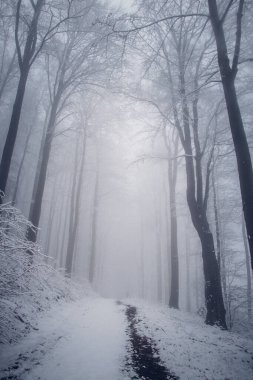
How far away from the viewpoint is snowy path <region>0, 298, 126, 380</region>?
4.01 metres

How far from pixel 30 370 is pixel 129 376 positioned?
5.00 feet

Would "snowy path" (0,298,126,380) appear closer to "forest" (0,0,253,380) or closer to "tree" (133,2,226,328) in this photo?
"forest" (0,0,253,380)

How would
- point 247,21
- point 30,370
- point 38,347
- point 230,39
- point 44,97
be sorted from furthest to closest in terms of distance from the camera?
point 44,97 < point 230,39 < point 247,21 < point 38,347 < point 30,370

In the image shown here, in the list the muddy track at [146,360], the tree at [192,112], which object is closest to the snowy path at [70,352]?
the muddy track at [146,360]

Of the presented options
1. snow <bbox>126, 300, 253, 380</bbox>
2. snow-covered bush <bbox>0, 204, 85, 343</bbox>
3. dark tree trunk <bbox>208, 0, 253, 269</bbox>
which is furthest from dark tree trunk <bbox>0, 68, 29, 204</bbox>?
dark tree trunk <bbox>208, 0, 253, 269</bbox>

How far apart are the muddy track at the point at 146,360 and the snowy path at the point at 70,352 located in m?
0.25

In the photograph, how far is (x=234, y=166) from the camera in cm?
1762

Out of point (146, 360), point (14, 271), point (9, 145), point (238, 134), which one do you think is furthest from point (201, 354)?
point (9, 145)

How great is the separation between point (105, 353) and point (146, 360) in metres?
0.80

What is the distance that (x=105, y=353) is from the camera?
494 cm

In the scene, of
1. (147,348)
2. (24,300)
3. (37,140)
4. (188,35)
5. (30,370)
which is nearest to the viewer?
(30,370)

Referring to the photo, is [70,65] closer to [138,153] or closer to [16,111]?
[16,111]

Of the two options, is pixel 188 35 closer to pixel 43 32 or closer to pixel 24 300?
pixel 43 32

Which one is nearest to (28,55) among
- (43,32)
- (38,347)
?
(43,32)
